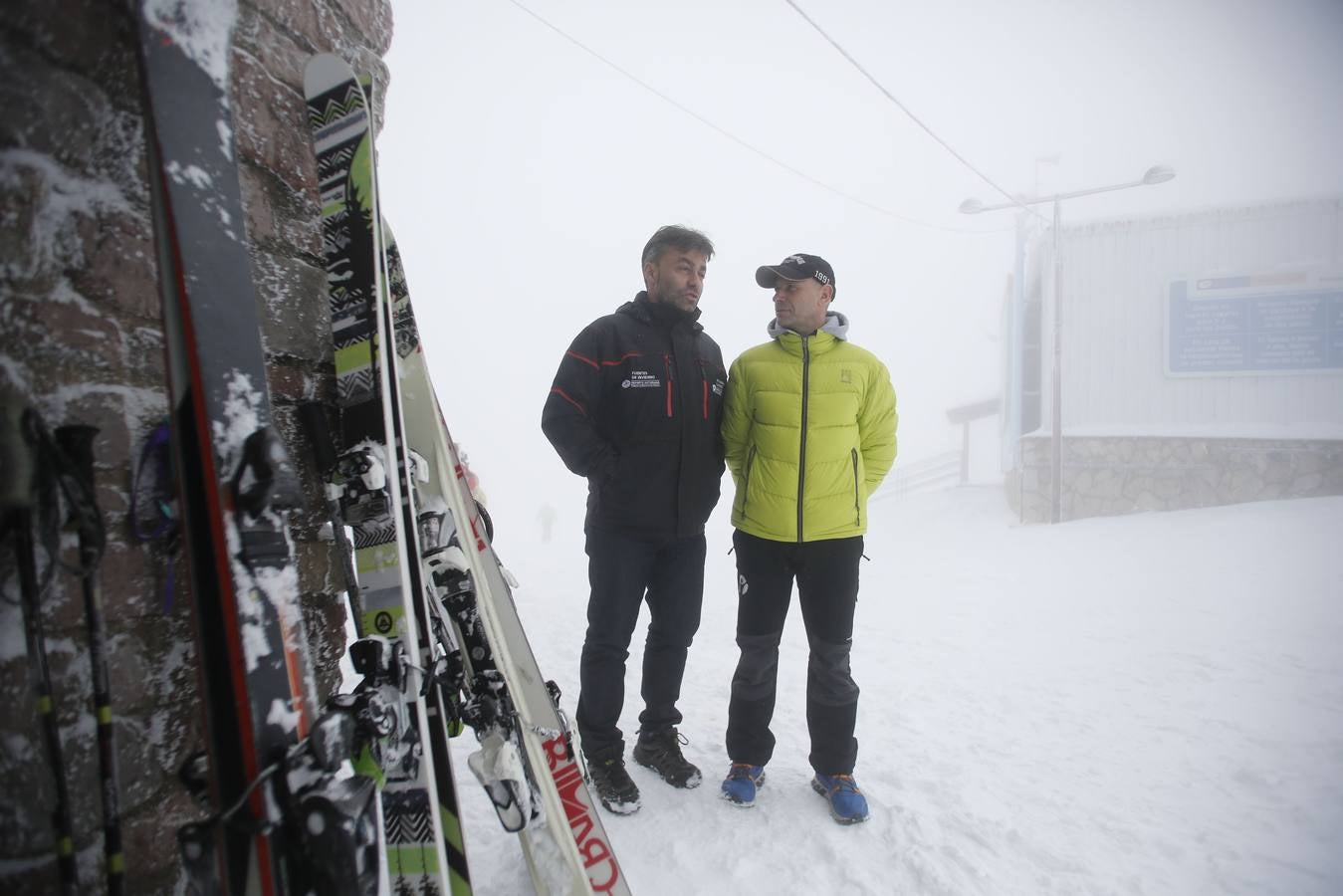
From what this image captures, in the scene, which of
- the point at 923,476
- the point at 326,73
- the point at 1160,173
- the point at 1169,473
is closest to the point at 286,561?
the point at 326,73

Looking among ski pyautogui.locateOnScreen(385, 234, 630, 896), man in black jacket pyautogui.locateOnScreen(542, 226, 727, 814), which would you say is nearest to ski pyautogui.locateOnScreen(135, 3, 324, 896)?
ski pyautogui.locateOnScreen(385, 234, 630, 896)

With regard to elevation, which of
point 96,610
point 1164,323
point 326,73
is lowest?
point 96,610

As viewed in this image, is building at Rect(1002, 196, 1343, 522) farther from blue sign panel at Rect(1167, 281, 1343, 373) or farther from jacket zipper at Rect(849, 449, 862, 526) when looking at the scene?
jacket zipper at Rect(849, 449, 862, 526)

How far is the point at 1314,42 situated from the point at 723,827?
272 inches

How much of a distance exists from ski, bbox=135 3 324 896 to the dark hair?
4.51 feet

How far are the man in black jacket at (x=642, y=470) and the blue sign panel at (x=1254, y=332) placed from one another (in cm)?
1116

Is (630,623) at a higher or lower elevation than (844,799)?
higher

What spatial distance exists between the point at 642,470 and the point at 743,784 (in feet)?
3.64

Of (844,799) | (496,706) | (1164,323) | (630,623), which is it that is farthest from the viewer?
(1164,323)

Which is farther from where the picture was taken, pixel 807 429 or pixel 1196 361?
pixel 1196 361

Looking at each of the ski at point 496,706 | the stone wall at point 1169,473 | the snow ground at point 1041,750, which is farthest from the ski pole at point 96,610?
the stone wall at point 1169,473

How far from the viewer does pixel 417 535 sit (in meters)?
1.35

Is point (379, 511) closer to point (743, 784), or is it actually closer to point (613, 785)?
point (613, 785)

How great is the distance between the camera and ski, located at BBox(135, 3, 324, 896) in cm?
88
